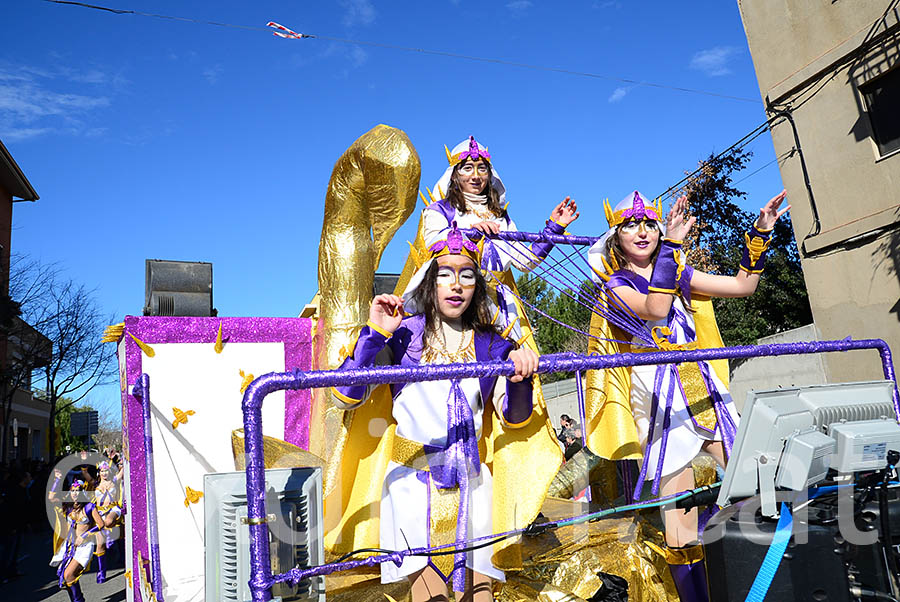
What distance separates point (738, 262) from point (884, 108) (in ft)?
19.2

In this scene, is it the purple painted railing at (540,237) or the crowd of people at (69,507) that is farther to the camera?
the crowd of people at (69,507)

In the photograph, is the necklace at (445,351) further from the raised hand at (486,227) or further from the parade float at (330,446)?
the raised hand at (486,227)

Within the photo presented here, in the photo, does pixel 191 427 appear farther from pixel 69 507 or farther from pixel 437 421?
pixel 69 507

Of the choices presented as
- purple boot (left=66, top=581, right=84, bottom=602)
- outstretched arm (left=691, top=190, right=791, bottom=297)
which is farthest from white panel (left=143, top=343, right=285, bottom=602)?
purple boot (left=66, top=581, right=84, bottom=602)

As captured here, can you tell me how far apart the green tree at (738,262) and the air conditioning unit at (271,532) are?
10808 mm

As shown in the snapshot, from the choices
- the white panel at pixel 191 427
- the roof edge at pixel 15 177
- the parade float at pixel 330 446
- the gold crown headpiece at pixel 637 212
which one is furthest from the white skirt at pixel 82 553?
the roof edge at pixel 15 177

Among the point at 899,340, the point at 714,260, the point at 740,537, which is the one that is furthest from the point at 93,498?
the point at 714,260

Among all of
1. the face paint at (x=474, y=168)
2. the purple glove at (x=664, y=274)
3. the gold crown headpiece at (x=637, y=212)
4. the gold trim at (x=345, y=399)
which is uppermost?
the face paint at (x=474, y=168)

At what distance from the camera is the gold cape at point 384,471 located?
2.55 metres

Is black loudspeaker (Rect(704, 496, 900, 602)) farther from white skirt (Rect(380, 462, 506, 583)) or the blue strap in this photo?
white skirt (Rect(380, 462, 506, 583))

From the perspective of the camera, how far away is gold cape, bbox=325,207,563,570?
2549 mm

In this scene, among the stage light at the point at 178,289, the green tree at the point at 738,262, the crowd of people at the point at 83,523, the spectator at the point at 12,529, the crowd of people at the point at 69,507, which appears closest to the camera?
the stage light at the point at 178,289

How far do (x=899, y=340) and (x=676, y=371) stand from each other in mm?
6079

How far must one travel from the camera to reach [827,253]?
28.0ft
